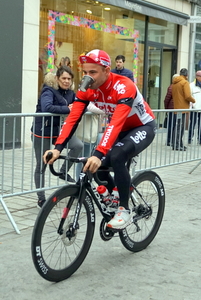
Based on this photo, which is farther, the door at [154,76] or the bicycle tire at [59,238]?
the door at [154,76]

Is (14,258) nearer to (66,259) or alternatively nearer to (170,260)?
(66,259)

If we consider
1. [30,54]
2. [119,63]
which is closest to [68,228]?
[119,63]

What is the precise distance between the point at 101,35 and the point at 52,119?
8.71 meters

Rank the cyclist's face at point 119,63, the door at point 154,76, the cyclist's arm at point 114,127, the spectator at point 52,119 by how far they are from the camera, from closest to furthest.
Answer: the cyclist's arm at point 114,127 → the spectator at point 52,119 → the cyclist's face at point 119,63 → the door at point 154,76

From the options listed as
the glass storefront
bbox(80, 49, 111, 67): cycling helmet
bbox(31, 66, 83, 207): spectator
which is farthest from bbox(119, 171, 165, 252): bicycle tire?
the glass storefront

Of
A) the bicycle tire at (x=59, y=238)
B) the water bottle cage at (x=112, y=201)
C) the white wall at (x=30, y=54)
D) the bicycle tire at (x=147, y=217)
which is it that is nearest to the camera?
the bicycle tire at (x=59, y=238)

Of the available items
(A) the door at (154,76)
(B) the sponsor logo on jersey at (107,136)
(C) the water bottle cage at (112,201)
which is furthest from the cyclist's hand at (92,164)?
(A) the door at (154,76)

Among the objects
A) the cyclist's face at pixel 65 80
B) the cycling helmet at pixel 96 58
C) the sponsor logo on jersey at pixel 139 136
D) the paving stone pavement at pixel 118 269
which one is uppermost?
the cycling helmet at pixel 96 58

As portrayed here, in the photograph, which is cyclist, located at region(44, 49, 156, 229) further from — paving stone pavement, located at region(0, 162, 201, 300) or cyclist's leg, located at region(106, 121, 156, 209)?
paving stone pavement, located at region(0, 162, 201, 300)

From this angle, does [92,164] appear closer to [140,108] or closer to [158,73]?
[140,108]

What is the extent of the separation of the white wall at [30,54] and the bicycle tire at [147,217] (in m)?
6.90

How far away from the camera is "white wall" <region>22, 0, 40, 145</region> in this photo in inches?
447

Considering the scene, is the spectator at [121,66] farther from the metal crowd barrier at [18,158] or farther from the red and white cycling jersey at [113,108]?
the red and white cycling jersey at [113,108]

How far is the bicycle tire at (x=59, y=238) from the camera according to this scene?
3719 mm
